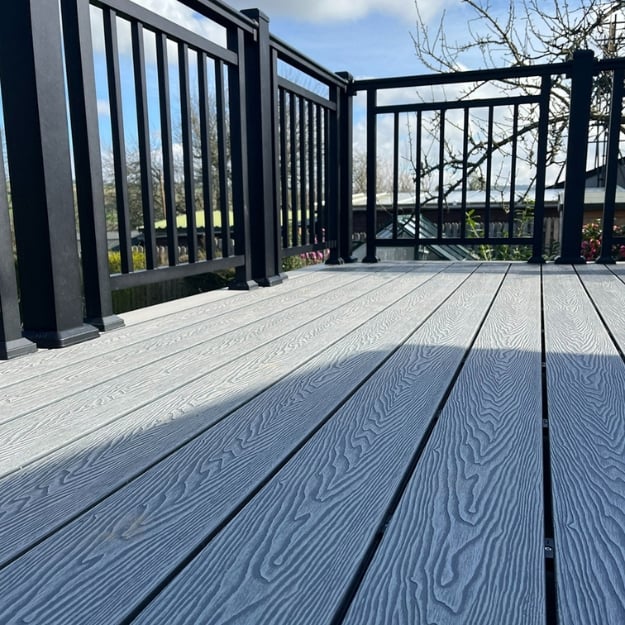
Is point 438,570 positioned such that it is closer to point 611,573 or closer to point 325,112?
point 611,573

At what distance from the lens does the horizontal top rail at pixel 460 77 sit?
3277 mm

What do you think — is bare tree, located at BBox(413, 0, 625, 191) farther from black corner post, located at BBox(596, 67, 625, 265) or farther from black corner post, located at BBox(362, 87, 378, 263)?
black corner post, located at BBox(596, 67, 625, 265)

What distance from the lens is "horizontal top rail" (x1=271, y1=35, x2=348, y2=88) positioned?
2818mm

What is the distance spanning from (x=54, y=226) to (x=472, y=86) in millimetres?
5547

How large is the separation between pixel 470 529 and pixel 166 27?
1914mm

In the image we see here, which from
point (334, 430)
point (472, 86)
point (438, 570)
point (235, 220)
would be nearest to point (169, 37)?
point (235, 220)

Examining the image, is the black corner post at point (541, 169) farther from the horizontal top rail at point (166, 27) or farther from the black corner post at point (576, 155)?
the horizontal top rail at point (166, 27)

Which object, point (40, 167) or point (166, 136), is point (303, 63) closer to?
point (166, 136)

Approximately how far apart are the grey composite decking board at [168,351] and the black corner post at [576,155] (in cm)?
176

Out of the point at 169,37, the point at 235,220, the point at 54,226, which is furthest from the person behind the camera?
the point at 235,220

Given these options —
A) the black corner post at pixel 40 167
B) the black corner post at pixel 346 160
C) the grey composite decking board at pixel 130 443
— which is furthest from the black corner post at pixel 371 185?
the black corner post at pixel 40 167

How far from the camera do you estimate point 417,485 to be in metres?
0.75

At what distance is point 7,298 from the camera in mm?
1406

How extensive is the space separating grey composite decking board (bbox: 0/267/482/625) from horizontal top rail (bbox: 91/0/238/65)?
131cm
